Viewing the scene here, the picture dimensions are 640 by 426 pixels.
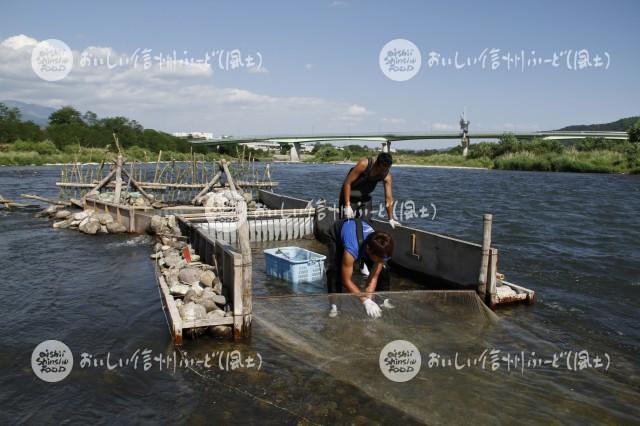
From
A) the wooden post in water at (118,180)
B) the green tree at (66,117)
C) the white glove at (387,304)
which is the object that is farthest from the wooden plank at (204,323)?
the green tree at (66,117)

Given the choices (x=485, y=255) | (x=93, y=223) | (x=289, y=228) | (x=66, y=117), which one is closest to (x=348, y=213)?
(x=485, y=255)

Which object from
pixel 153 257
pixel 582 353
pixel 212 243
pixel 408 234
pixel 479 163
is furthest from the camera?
pixel 479 163

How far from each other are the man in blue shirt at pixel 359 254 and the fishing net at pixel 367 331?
0.15 metres

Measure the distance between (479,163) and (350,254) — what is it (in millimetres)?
75373

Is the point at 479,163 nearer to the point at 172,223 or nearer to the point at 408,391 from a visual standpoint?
the point at 172,223

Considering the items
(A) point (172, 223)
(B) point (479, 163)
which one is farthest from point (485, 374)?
(B) point (479, 163)

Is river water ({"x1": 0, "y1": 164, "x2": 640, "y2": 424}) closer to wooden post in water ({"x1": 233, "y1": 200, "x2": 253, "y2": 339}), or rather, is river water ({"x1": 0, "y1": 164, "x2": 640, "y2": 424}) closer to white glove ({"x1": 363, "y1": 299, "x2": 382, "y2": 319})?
wooden post in water ({"x1": 233, "y1": 200, "x2": 253, "y2": 339})

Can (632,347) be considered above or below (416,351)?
below

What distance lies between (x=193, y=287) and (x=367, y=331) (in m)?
3.49

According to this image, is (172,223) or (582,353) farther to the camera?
(172,223)

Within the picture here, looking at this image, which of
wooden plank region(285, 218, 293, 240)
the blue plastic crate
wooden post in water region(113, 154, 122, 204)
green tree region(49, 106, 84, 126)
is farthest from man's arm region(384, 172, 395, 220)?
green tree region(49, 106, 84, 126)

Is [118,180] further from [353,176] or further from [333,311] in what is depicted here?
[333,311]

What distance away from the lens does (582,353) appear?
26.5ft

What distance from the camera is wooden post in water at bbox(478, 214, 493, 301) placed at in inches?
367
